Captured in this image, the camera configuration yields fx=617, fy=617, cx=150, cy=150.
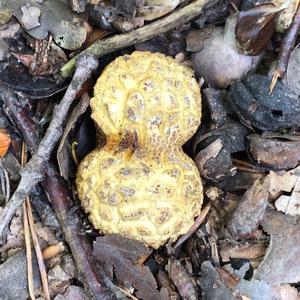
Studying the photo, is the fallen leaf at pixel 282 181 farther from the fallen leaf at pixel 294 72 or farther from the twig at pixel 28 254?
the twig at pixel 28 254

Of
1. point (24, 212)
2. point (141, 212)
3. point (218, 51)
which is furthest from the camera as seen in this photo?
point (218, 51)

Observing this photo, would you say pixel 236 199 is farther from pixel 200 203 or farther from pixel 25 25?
pixel 25 25

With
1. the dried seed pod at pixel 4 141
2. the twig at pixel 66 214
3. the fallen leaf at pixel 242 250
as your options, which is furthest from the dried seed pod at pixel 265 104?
the dried seed pod at pixel 4 141

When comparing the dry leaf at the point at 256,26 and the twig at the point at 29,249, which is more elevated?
the dry leaf at the point at 256,26

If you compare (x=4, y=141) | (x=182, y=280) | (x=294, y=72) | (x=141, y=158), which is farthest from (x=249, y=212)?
Result: (x=4, y=141)

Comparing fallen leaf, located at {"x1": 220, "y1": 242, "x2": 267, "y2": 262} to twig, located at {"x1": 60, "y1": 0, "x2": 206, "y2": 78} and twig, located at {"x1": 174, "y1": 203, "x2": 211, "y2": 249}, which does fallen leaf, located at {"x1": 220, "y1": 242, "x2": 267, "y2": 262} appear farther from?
twig, located at {"x1": 60, "y1": 0, "x2": 206, "y2": 78}

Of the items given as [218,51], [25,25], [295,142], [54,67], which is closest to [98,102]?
[54,67]

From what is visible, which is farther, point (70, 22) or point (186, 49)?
point (186, 49)
